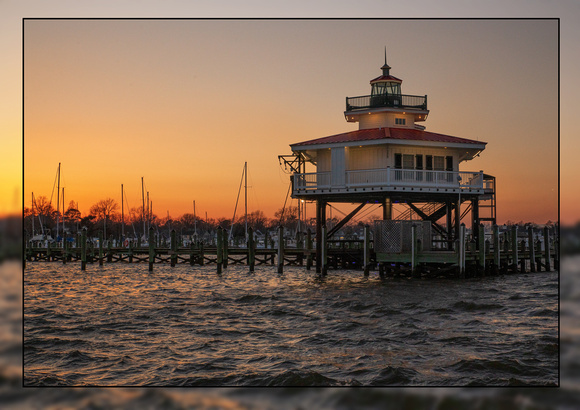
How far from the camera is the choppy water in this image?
1205cm

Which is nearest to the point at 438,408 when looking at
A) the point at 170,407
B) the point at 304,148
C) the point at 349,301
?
the point at 170,407

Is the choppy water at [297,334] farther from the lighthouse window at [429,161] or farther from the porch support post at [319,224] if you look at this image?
the lighthouse window at [429,161]

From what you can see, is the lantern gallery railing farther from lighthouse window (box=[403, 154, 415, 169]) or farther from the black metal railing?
the black metal railing

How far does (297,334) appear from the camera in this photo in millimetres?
16562

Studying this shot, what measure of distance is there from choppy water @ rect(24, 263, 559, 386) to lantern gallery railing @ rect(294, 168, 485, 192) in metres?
5.44

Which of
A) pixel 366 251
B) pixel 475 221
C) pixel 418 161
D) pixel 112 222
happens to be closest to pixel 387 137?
pixel 418 161

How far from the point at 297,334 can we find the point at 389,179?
1587 cm

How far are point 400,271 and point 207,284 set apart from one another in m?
10.4

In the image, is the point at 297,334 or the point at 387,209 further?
the point at 387,209

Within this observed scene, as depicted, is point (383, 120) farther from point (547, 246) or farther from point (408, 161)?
point (547, 246)

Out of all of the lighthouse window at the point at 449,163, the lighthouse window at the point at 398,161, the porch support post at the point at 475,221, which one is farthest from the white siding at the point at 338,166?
the porch support post at the point at 475,221

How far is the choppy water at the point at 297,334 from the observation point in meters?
12.1

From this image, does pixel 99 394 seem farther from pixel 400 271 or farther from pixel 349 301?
pixel 400 271

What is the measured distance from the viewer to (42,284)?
32469 mm
